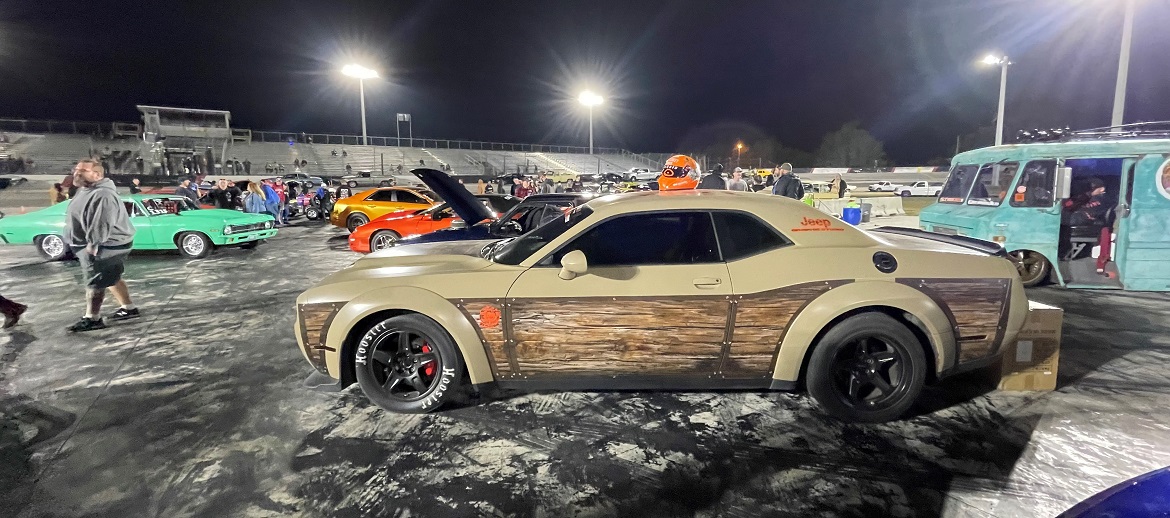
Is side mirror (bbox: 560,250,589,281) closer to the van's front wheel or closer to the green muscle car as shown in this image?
the van's front wheel

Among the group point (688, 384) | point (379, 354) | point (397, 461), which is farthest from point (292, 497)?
point (688, 384)

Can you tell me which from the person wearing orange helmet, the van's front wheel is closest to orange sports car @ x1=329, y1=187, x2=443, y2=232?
the person wearing orange helmet

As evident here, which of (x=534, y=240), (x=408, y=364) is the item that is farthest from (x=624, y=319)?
(x=408, y=364)

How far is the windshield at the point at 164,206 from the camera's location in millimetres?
10492

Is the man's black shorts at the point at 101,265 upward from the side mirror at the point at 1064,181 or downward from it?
downward

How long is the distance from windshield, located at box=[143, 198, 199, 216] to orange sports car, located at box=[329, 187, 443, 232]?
363 cm

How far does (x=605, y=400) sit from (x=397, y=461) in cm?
148

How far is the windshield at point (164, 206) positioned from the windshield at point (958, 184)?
13.7 m

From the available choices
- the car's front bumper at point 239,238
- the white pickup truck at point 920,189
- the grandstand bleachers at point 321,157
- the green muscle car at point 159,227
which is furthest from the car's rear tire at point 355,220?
the white pickup truck at point 920,189

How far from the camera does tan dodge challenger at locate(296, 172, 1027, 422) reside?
3484 mm

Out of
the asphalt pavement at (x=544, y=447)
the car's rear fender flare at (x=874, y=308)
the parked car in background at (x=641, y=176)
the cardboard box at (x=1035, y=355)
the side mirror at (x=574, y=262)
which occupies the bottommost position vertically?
the asphalt pavement at (x=544, y=447)

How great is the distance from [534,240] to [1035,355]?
3.68 metres

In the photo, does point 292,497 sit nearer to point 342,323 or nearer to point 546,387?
point 342,323

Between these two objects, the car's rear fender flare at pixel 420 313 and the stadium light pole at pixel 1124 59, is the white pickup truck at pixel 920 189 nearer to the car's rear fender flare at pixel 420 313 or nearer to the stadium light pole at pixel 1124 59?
the stadium light pole at pixel 1124 59
